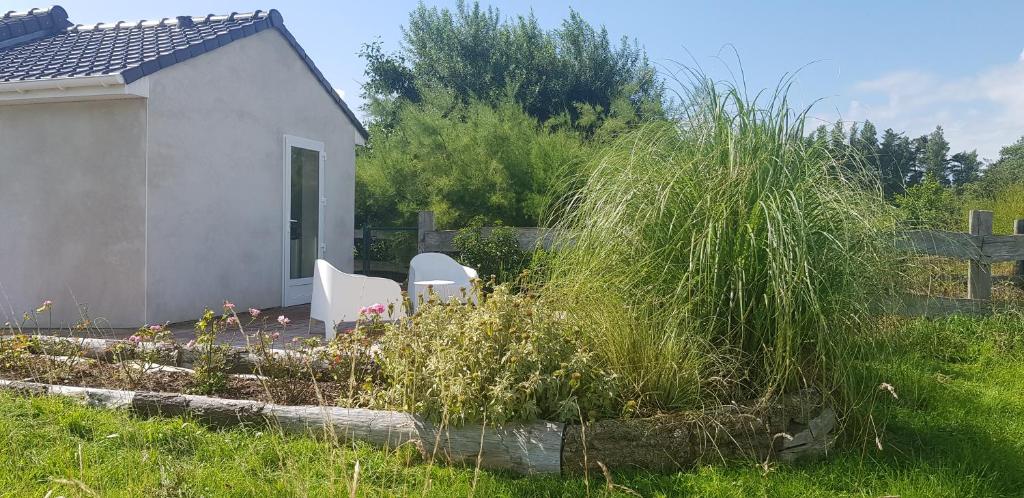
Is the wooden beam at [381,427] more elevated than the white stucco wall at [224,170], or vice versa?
the white stucco wall at [224,170]

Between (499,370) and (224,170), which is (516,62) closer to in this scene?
(224,170)

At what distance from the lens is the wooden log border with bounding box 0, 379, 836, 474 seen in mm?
3043

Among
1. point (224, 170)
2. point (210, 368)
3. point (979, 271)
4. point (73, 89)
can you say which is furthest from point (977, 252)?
point (73, 89)

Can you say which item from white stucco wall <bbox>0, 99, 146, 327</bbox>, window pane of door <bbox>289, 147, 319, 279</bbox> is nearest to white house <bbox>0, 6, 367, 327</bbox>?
white stucco wall <bbox>0, 99, 146, 327</bbox>

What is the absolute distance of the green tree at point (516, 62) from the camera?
1794 cm

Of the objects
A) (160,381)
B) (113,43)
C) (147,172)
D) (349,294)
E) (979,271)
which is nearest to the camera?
(160,381)

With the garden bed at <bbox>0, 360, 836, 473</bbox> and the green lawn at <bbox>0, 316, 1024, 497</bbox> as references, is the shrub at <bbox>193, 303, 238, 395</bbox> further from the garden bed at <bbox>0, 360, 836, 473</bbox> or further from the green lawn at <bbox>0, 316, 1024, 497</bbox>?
the garden bed at <bbox>0, 360, 836, 473</bbox>

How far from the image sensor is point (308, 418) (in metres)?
3.43

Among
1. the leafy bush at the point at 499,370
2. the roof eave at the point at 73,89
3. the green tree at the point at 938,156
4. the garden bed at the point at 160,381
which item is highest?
the green tree at the point at 938,156

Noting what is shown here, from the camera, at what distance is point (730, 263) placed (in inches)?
→ 132

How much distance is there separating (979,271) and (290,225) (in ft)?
23.3

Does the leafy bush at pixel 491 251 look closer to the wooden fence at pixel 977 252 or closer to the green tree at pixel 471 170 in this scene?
the green tree at pixel 471 170

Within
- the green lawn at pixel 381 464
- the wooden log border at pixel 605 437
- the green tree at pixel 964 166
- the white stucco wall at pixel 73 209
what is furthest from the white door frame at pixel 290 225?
the green tree at pixel 964 166

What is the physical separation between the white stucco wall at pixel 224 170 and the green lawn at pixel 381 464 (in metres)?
3.42
